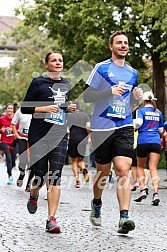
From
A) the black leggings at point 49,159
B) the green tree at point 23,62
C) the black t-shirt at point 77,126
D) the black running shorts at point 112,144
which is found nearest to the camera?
the black running shorts at point 112,144

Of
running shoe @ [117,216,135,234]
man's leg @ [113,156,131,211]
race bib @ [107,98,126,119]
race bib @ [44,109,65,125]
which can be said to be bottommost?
running shoe @ [117,216,135,234]

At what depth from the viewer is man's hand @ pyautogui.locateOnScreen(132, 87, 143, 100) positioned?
7.17m

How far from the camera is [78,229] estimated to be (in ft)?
24.0

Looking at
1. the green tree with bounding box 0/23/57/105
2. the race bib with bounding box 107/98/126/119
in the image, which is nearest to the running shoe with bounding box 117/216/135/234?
the race bib with bounding box 107/98/126/119

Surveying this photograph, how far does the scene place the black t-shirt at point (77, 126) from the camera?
614 inches

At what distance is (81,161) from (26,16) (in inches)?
695

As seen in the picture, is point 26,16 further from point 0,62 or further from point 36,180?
point 0,62

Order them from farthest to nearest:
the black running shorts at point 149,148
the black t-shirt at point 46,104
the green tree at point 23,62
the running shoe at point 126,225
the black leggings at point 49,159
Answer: the green tree at point 23,62, the black running shorts at point 149,148, the black t-shirt at point 46,104, the black leggings at point 49,159, the running shoe at point 126,225

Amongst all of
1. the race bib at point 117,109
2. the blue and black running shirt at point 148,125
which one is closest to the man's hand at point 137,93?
the race bib at point 117,109

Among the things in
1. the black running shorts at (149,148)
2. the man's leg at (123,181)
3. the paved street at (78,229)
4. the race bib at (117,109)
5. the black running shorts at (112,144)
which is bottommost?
the paved street at (78,229)

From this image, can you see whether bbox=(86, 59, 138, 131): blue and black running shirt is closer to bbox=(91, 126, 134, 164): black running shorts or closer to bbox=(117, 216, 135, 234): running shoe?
bbox=(91, 126, 134, 164): black running shorts

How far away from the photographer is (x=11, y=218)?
8.25 m

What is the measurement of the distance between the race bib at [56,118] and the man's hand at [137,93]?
32.3 inches

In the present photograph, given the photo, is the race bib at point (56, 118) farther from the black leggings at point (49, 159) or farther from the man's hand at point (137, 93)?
the man's hand at point (137, 93)
